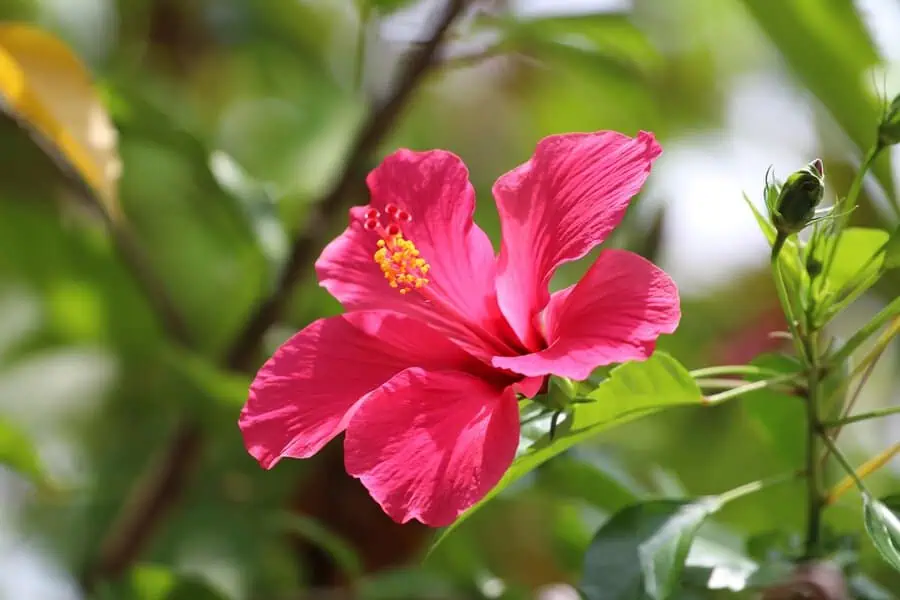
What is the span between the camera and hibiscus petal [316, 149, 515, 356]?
→ 52 centimetres

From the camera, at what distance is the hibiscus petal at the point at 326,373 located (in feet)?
A: 1.57

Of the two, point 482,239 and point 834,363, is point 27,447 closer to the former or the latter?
point 482,239

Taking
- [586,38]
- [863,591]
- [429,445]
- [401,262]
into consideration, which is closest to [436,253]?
[401,262]

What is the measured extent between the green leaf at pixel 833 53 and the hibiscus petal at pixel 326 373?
34 cm

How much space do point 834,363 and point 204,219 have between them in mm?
746

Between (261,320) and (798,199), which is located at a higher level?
(798,199)

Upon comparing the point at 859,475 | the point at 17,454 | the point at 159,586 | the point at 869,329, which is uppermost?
the point at 869,329

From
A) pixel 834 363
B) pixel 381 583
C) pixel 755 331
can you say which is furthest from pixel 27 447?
pixel 755 331

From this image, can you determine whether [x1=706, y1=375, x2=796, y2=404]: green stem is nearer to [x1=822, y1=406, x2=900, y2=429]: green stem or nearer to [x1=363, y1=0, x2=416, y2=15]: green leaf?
[x1=822, y1=406, x2=900, y2=429]: green stem

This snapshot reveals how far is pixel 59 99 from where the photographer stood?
0.74 m

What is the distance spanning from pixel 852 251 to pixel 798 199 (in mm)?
126

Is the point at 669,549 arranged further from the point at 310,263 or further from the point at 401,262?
the point at 310,263

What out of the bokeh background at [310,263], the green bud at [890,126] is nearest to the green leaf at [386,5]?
the bokeh background at [310,263]

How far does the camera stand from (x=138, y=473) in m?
1.17
